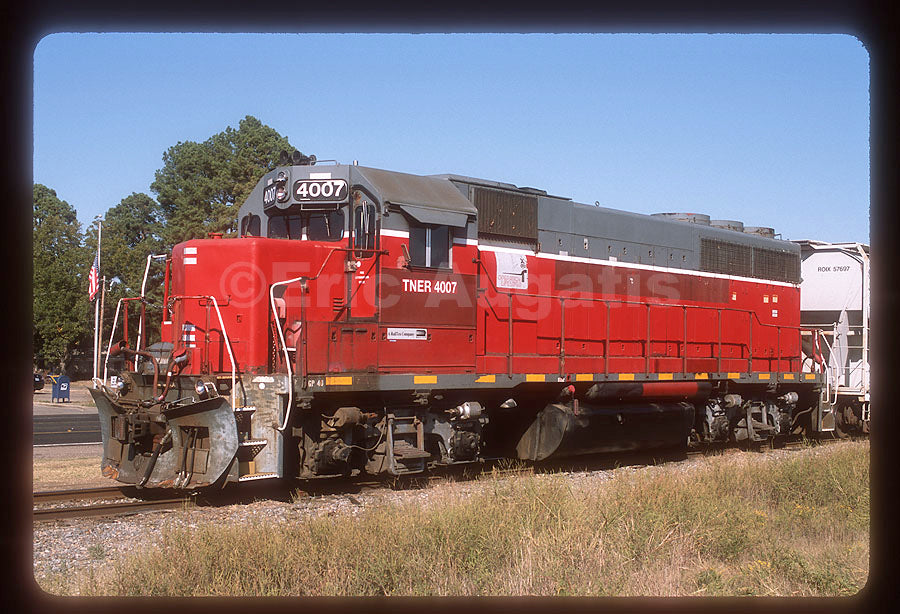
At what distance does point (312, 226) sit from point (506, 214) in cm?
315

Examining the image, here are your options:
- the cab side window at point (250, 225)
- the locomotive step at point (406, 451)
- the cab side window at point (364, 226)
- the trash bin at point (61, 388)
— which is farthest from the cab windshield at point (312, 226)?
the trash bin at point (61, 388)

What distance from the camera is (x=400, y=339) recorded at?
429 inches

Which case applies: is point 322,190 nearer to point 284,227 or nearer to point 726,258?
point 284,227

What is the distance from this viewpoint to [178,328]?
412 inches

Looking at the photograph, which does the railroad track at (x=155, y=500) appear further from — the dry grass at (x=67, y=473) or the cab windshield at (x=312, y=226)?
the cab windshield at (x=312, y=226)

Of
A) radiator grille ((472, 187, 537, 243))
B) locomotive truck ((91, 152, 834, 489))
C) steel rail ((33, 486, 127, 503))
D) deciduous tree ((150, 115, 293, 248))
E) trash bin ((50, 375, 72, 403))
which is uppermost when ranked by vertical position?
deciduous tree ((150, 115, 293, 248))

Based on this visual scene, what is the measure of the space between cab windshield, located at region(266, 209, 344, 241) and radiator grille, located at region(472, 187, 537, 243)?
7.49 ft

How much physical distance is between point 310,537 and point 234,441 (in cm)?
266

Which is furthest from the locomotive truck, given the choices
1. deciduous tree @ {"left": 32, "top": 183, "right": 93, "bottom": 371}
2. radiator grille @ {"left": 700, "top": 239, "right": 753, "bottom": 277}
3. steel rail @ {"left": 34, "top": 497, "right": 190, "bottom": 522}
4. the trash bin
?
the trash bin

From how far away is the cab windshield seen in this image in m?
10.8

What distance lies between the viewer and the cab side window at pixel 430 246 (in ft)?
36.2

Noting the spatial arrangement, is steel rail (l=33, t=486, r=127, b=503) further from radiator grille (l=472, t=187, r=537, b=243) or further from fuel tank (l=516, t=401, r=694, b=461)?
radiator grille (l=472, t=187, r=537, b=243)

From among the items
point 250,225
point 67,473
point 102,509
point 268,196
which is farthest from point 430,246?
point 67,473

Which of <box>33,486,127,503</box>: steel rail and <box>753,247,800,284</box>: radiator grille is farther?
<box>753,247,800,284</box>: radiator grille
